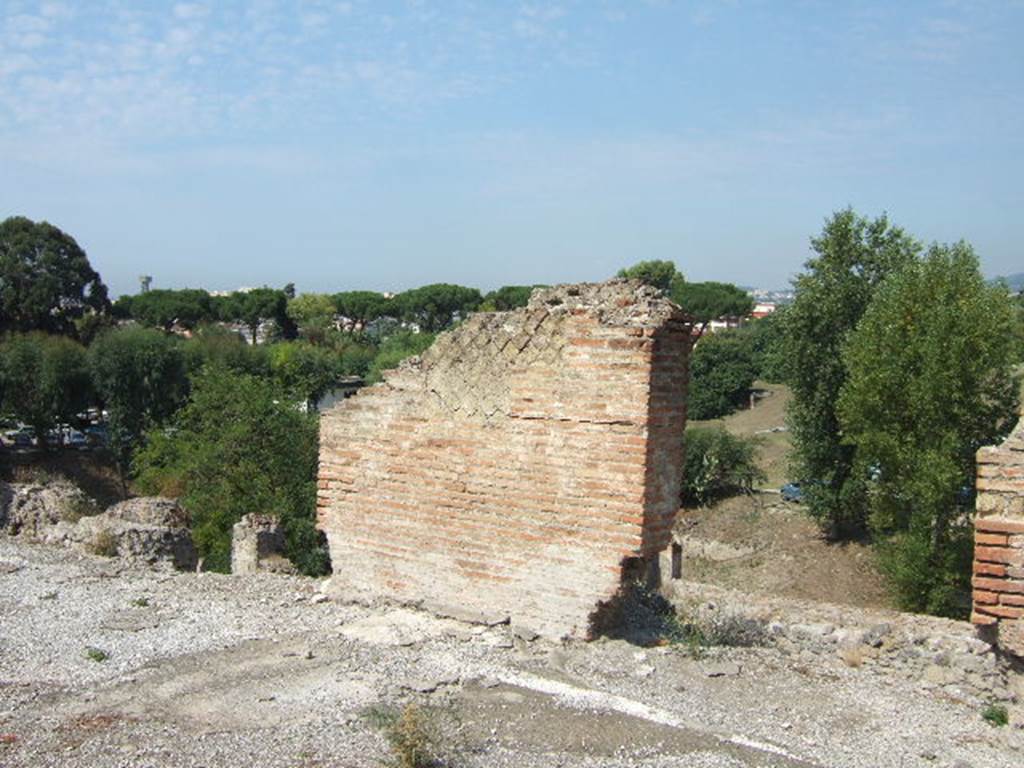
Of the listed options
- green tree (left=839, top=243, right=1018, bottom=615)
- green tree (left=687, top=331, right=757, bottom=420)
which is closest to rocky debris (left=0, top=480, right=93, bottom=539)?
green tree (left=839, top=243, right=1018, bottom=615)

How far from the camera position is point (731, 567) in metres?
21.7

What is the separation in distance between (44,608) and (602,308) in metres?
4.63

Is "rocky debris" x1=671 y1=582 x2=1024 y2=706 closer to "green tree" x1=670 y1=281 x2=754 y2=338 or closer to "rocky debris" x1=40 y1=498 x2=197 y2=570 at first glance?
"rocky debris" x1=40 y1=498 x2=197 y2=570

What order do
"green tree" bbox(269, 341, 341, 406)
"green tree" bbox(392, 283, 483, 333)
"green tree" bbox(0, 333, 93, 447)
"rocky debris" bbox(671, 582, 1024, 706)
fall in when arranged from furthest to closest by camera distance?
"green tree" bbox(392, 283, 483, 333)
"green tree" bbox(269, 341, 341, 406)
"green tree" bbox(0, 333, 93, 447)
"rocky debris" bbox(671, 582, 1024, 706)

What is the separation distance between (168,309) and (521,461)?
2318 inches

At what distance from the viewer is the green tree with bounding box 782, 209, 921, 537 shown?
2098 cm

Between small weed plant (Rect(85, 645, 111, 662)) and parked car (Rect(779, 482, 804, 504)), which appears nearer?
small weed plant (Rect(85, 645, 111, 662))

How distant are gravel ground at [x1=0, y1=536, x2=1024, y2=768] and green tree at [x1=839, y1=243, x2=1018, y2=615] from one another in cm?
1155

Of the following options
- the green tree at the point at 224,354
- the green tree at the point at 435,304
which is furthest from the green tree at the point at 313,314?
the green tree at the point at 224,354

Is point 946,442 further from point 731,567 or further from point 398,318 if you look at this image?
point 398,318

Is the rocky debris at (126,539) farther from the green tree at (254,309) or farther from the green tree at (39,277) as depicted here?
the green tree at (254,309)

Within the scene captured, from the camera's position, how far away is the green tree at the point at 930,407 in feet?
53.6

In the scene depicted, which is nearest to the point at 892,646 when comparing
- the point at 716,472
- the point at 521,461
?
the point at 521,461

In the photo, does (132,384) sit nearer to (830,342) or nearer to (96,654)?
(830,342)
